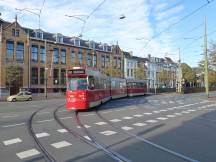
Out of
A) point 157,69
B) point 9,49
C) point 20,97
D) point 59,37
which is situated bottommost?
point 20,97

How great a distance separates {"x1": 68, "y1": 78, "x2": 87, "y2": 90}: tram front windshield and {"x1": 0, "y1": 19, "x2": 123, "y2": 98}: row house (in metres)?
27.2

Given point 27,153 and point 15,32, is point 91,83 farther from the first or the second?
point 15,32

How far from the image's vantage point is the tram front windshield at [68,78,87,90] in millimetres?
18609

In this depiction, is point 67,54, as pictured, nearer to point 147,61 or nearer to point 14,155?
point 147,61

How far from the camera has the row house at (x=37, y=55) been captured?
51.1m

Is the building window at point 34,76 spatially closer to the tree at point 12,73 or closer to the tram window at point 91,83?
the tree at point 12,73

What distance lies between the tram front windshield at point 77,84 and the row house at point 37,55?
27222mm

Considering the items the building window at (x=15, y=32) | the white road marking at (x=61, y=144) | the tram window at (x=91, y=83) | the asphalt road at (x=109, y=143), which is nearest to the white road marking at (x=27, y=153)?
the asphalt road at (x=109, y=143)

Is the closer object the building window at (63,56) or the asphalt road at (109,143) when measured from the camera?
the asphalt road at (109,143)

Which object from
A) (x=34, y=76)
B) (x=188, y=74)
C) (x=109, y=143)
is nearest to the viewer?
(x=109, y=143)

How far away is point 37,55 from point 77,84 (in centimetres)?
4022

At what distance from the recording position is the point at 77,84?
18656mm

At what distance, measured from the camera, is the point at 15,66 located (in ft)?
154

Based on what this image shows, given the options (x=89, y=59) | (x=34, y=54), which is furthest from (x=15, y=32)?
(x=89, y=59)
